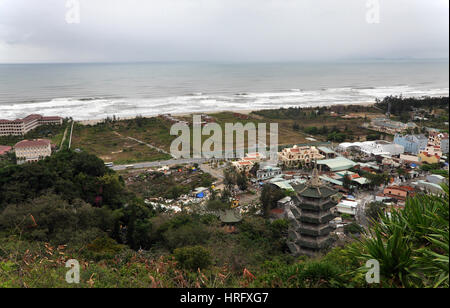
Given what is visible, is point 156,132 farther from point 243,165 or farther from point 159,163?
point 243,165

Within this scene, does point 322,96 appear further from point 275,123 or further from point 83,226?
point 83,226

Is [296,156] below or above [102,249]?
above

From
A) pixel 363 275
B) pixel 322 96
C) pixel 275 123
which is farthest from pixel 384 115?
pixel 363 275

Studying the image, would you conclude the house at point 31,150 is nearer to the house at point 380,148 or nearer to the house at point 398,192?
the house at point 398,192

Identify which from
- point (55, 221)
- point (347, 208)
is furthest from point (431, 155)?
point (55, 221)

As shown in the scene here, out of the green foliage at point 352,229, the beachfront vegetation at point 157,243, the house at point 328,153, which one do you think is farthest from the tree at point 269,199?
the house at point 328,153
